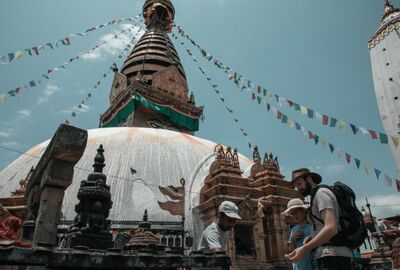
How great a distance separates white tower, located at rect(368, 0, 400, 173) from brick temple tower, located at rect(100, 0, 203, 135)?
20.3 meters

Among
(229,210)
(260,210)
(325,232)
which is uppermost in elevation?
(260,210)

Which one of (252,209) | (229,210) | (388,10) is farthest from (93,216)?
(388,10)

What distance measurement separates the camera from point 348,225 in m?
2.28

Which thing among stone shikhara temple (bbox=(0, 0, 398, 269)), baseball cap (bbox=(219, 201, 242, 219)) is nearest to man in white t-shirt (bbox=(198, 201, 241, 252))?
baseball cap (bbox=(219, 201, 242, 219))

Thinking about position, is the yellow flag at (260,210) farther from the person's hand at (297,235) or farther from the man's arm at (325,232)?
the man's arm at (325,232)

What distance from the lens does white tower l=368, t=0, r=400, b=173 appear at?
29.7 meters

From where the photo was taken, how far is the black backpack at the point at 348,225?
2264 millimetres

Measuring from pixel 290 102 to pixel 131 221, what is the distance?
24.8 ft

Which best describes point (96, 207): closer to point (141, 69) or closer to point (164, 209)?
point (164, 209)

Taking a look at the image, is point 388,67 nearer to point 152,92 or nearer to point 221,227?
point 152,92

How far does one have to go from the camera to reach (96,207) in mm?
4930

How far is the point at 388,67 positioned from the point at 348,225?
36.1 metres

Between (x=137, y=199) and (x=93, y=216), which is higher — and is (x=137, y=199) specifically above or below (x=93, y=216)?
above

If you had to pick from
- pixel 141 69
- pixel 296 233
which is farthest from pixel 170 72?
pixel 296 233
